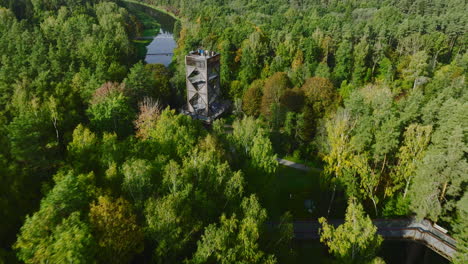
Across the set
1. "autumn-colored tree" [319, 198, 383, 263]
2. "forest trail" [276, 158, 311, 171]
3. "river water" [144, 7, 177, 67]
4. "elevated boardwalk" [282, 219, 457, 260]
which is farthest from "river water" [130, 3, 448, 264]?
"river water" [144, 7, 177, 67]

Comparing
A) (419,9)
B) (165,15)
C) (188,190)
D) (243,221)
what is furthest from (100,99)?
(165,15)

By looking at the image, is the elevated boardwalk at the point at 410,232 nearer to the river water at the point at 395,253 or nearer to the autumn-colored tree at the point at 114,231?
the river water at the point at 395,253

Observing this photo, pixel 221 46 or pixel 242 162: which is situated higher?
pixel 221 46

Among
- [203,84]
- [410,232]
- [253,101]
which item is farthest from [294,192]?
[203,84]

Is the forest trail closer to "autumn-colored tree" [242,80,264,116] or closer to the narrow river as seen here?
"autumn-colored tree" [242,80,264,116]

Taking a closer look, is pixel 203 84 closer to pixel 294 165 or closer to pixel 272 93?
pixel 272 93

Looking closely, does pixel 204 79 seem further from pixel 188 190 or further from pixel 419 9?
pixel 419 9
